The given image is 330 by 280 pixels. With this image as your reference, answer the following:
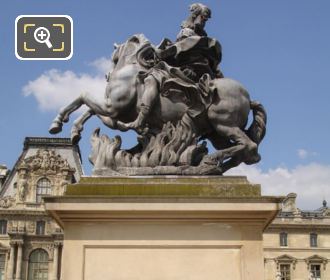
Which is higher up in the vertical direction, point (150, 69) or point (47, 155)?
point (47, 155)

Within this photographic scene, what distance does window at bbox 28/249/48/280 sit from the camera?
6228 centimetres

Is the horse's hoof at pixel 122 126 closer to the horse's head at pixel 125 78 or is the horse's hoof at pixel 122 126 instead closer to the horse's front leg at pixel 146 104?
Answer: the horse's front leg at pixel 146 104

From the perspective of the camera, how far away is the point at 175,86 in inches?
309

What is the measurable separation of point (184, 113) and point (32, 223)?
57.2 metres

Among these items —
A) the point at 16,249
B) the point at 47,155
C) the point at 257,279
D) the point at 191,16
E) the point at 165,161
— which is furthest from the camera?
the point at 47,155

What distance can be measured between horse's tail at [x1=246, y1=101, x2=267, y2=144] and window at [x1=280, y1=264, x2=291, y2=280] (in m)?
58.1

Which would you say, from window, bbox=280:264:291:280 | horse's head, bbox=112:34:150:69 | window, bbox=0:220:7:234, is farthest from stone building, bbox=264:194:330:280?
horse's head, bbox=112:34:150:69

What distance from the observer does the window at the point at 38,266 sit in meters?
62.3

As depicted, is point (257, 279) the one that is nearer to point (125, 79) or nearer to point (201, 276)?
point (201, 276)

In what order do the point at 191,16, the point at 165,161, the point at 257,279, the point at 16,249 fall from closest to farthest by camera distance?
the point at 257,279 → the point at 165,161 → the point at 191,16 → the point at 16,249

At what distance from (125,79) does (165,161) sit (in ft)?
4.00

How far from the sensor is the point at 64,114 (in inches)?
319

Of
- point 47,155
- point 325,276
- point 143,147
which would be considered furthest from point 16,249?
point 143,147

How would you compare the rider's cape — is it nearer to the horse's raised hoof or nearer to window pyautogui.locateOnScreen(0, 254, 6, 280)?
the horse's raised hoof
